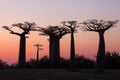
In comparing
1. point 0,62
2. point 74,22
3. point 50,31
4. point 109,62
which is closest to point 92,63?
point 109,62

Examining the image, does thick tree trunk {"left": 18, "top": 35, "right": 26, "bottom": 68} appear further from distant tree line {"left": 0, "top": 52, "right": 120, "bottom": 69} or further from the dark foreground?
the dark foreground

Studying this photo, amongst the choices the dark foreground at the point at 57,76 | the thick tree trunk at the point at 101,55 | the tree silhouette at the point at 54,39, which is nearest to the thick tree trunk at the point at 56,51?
the tree silhouette at the point at 54,39

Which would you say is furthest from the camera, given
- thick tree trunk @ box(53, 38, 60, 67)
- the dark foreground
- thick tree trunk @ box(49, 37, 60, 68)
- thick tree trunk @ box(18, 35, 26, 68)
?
thick tree trunk @ box(53, 38, 60, 67)

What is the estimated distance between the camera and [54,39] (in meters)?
53.5

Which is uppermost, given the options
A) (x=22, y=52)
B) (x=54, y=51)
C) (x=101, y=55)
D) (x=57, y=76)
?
(x=54, y=51)

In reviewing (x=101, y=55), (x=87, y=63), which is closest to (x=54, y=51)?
(x=87, y=63)

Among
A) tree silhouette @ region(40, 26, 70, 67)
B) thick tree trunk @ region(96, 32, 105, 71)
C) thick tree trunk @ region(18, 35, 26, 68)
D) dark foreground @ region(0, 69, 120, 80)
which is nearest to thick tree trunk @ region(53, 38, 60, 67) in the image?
tree silhouette @ region(40, 26, 70, 67)

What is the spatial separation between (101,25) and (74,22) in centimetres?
471

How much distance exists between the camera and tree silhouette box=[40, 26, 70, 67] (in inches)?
2010

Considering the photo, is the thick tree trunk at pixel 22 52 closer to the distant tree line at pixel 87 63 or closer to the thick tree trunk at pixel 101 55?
the distant tree line at pixel 87 63

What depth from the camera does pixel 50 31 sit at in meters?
52.1

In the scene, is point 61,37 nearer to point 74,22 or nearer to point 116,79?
point 74,22

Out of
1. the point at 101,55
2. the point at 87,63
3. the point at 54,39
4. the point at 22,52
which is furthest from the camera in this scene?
the point at 87,63

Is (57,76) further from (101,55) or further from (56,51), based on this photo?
(56,51)
